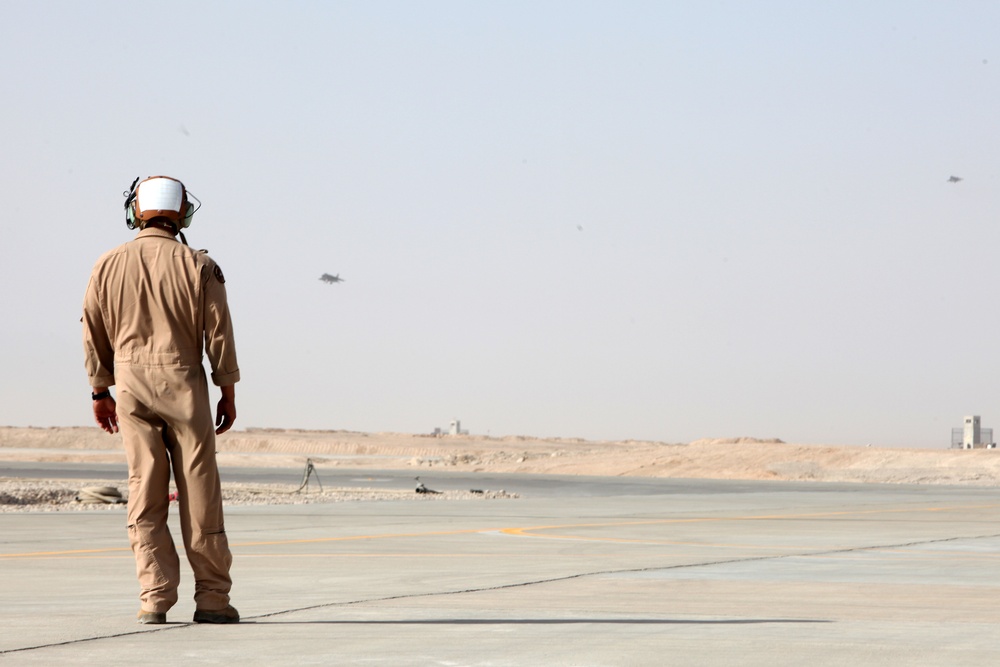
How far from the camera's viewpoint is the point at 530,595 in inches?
367

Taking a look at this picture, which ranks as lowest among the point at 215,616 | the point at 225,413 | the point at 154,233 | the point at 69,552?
the point at 69,552

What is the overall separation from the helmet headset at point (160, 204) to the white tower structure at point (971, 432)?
87.8 m

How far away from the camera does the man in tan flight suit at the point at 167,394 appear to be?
7582 mm

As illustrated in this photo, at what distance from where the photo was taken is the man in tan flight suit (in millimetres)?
7582

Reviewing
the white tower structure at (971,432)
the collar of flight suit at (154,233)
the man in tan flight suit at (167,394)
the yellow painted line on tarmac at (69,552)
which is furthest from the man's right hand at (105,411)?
the white tower structure at (971,432)

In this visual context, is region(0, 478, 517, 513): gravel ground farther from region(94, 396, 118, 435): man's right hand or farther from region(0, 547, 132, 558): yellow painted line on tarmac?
region(94, 396, 118, 435): man's right hand

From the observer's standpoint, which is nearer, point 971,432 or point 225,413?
point 225,413

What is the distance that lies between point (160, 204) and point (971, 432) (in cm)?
8852

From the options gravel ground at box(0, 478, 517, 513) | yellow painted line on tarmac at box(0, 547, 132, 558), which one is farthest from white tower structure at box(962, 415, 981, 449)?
yellow painted line on tarmac at box(0, 547, 132, 558)

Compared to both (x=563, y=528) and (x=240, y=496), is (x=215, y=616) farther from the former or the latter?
(x=240, y=496)

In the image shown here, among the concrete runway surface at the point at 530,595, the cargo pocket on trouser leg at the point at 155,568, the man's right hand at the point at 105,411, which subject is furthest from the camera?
the man's right hand at the point at 105,411

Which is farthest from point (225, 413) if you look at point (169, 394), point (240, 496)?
point (240, 496)

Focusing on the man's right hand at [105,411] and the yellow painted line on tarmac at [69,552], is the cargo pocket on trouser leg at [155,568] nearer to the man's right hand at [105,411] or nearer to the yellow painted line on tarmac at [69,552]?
the man's right hand at [105,411]

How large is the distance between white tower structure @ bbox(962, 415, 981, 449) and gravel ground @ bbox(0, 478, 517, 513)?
2505 inches
